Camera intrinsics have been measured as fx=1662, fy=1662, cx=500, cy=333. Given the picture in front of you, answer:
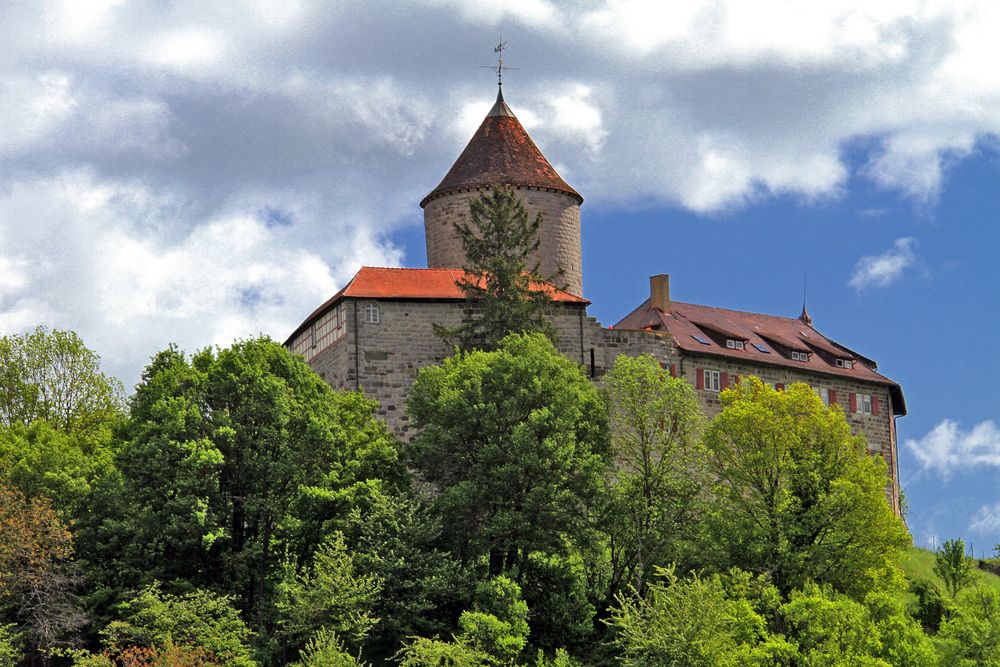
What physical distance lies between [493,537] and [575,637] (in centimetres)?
384

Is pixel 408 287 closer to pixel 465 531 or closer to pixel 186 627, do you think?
pixel 465 531

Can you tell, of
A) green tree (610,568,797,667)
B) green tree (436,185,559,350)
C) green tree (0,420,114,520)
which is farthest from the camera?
green tree (436,185,559,350)

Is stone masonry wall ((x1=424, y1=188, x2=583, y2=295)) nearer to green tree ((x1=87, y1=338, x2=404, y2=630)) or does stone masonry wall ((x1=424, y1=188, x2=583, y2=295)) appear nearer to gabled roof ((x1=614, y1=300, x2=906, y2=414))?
gabled roof ((x1=614, y1=300, x2=906, y2=414))

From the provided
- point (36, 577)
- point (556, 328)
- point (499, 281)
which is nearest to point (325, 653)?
point (36, 577)

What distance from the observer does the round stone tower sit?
70.5 metres

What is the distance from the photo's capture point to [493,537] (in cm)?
4997

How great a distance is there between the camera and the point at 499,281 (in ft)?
201

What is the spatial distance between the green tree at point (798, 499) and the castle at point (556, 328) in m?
11.5

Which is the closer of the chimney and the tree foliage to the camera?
the tree foliage

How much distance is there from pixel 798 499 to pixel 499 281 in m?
15.2

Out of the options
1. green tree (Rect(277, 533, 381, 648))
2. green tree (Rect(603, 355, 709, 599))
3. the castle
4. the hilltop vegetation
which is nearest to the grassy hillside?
the castle

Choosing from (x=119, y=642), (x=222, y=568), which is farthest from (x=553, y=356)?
(x=119, y=642)

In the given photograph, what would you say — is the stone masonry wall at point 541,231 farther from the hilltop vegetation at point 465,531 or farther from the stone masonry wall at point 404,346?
the hilltop vegetation at point 465,531

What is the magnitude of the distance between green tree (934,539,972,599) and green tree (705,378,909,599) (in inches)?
330
